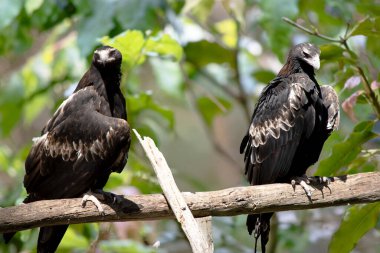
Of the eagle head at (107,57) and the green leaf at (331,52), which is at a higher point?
the eagle head at (107,57)

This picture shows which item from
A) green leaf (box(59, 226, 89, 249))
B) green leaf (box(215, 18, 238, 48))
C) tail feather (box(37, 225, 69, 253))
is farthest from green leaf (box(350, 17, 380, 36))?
green leaf (box(215, 18, 238, 48))

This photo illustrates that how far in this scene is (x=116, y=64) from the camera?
13.0ft

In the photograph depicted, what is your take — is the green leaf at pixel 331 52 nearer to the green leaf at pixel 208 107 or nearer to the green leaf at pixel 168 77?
the green leaf at pixel 168 77

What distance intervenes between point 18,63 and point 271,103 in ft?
16.9

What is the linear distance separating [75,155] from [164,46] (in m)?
0.93

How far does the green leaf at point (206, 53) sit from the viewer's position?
534 cm

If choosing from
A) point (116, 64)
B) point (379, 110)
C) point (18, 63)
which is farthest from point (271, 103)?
point (18, 63)

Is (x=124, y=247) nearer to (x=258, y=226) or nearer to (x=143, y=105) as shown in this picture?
(x=143, y=105)

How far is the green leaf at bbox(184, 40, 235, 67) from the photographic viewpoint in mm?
5335

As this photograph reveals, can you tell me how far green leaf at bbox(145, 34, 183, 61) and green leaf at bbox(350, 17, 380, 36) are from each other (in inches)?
40.6

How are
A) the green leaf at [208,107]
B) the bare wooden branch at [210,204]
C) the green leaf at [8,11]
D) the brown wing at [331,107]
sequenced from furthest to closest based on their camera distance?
the green leaf at [208,107]
the green leaf at [8,11]
the brown wing at [331,107]
the bare wooden branch at [210,204]

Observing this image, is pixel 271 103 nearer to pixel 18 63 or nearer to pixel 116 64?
pixel 116 64

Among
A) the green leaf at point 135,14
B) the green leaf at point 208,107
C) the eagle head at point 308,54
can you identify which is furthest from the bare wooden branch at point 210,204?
the green leaf at point 208,107

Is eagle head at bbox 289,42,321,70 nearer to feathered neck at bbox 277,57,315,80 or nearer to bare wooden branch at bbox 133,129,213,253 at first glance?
feathered neck at bbox 277,57,315,80
